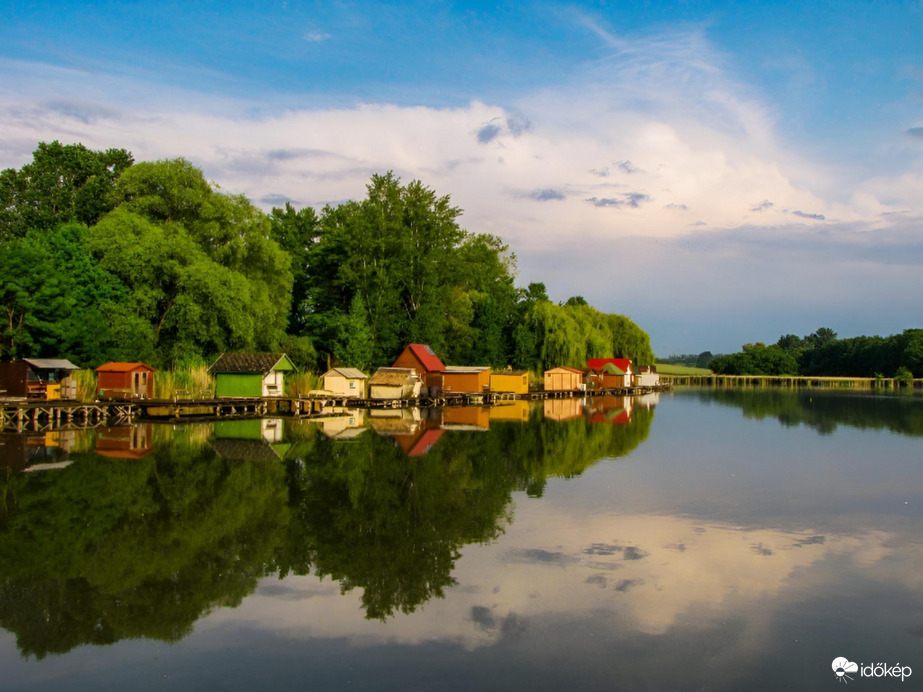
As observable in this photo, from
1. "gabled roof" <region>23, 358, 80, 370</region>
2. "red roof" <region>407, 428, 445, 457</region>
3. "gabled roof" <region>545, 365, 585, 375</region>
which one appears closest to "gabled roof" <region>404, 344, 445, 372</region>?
"gabled roof" <region>545, 365, 585, 375</region>

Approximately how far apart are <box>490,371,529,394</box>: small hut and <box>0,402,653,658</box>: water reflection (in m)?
34.2

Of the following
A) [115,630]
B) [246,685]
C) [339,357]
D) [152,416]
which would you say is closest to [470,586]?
[246,685]

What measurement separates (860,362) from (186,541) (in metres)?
159

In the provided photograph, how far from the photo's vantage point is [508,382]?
69.4m

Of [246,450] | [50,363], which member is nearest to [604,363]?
[50,363]

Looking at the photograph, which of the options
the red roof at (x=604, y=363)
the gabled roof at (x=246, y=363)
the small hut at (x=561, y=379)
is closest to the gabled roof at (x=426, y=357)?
the gabled roof at (x=246, y=363)

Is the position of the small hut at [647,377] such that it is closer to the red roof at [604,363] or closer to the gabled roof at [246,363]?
the red roof at [604,363]

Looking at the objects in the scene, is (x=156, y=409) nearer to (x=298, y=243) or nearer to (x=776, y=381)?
(x=298, y=243)

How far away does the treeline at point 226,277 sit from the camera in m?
44.0

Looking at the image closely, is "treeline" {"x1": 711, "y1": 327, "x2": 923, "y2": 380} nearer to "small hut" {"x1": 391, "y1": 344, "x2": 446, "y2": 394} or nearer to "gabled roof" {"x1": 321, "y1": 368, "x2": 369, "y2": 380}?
"small hut" {"x1": 391, "y1": 344, "x2": 446, "y2": 394}

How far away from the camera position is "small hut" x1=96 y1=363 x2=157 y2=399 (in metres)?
41.8

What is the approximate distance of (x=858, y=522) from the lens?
1883cm

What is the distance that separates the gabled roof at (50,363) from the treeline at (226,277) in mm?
2101

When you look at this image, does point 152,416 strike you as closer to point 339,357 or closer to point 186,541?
point 339,357
